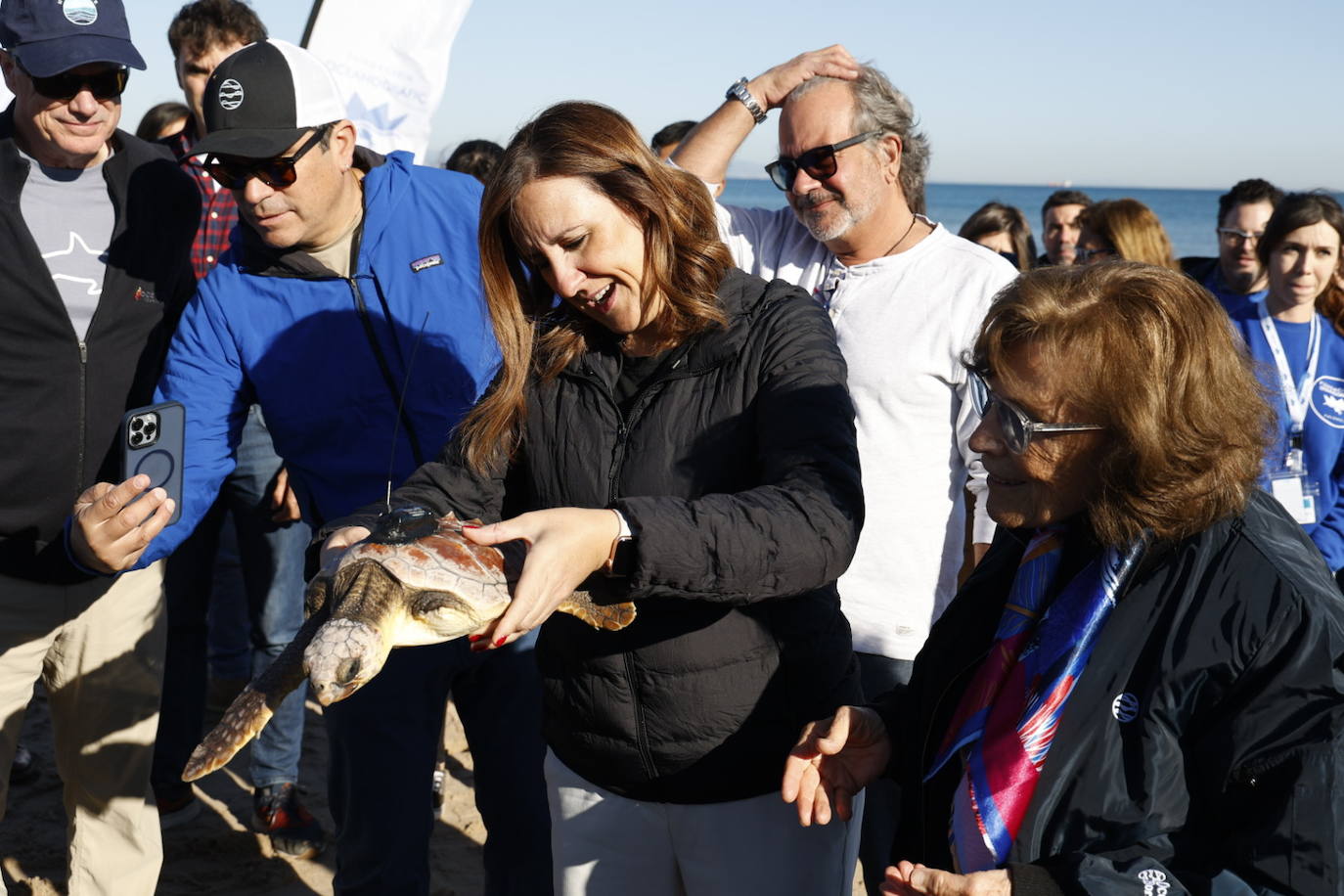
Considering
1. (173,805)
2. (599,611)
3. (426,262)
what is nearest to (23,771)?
(173,805)

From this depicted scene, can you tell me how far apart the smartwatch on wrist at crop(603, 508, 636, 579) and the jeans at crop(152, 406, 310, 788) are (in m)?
2.89

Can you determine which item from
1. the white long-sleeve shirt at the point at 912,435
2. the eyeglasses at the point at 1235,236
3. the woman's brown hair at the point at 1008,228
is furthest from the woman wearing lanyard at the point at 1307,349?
the woman's brown hair at the point at 1008,228

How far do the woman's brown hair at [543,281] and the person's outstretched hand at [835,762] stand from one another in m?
0.73

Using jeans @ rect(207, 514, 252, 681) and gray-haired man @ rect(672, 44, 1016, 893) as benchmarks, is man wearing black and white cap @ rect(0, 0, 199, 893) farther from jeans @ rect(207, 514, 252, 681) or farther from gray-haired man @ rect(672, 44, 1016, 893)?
gray-haired man @ rect(672, 44, 1016, 893)

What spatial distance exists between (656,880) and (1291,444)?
3.20 meters

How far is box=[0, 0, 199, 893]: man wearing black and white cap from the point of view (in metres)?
2.94

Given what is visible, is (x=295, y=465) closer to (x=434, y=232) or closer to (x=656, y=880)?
(x=434, y=232)

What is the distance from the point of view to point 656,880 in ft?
7.09

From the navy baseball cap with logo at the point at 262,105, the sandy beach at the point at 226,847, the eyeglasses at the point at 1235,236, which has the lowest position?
the sandy beach at the point at 226,847

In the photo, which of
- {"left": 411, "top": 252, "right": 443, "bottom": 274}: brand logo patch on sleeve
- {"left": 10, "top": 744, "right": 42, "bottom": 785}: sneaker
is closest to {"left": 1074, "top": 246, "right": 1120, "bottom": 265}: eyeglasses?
{"left": 411, "top": 252, "right": 443, "bottom": 274}: brand logo patch on sleeve

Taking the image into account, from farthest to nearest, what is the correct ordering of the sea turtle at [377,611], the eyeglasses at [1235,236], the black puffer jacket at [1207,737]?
the eyeglasses at [1235,236], the sea turtle at [377,611], the black puffer jacket at [1207,737]

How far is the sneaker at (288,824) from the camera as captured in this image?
3990 millimetres

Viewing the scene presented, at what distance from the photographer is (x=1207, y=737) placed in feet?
4.78

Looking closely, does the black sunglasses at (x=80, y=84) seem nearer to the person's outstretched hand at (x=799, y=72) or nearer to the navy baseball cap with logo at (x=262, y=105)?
the navy baseball cap with logo at (x=262, y=105)
